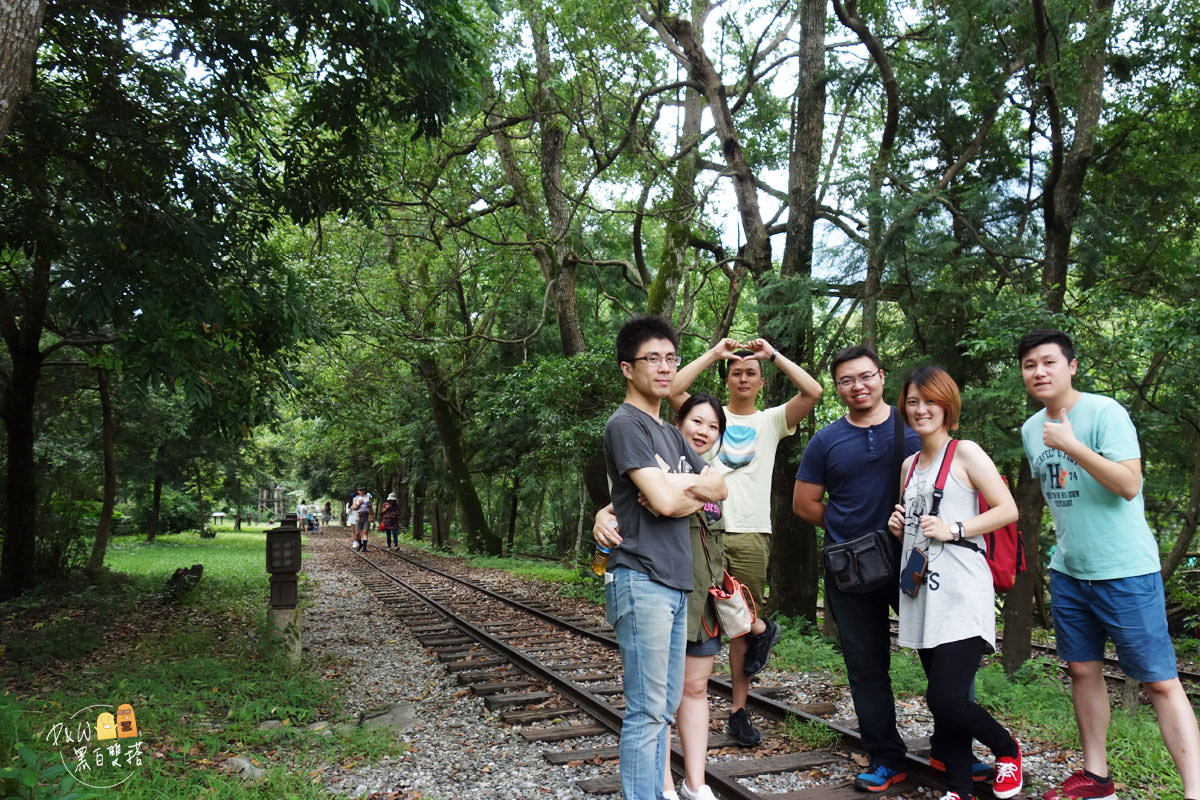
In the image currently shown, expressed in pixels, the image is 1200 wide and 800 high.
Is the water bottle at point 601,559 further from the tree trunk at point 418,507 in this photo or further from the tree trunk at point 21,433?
the tree trunk at point 418,507

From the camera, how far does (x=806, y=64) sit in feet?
28.3

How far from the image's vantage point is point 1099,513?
320 cm

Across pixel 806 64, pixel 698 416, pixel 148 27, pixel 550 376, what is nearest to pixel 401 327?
pixel 550 376

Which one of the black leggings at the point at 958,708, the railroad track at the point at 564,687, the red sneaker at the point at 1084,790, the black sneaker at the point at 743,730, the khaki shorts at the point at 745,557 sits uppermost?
the khaki shorts at the point at 745,557

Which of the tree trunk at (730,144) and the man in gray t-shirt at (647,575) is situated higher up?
the tree trunk at (730,144)

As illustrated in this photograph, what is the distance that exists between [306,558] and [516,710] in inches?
713

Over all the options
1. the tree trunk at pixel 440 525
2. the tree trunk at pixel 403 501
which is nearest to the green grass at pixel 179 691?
the tree trunk at pixel 440 525

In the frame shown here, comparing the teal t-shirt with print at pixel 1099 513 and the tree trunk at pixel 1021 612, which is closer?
the teal t-shirt with print at pixel 1099 513

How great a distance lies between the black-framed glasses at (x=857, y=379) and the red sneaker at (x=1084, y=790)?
6.72 feet

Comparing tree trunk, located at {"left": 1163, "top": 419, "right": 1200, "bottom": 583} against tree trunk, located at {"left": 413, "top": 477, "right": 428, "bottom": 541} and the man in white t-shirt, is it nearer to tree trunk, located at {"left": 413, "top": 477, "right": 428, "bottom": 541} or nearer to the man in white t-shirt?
the man in white t-shirt

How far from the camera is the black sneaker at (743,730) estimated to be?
14.4 feet

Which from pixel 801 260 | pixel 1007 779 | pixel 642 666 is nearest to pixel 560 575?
pixel 801 260

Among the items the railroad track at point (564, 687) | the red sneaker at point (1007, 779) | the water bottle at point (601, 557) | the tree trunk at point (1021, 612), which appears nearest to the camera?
the water bottle at point (601, 557)

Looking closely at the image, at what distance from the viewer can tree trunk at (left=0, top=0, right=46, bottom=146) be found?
395 centimetres
